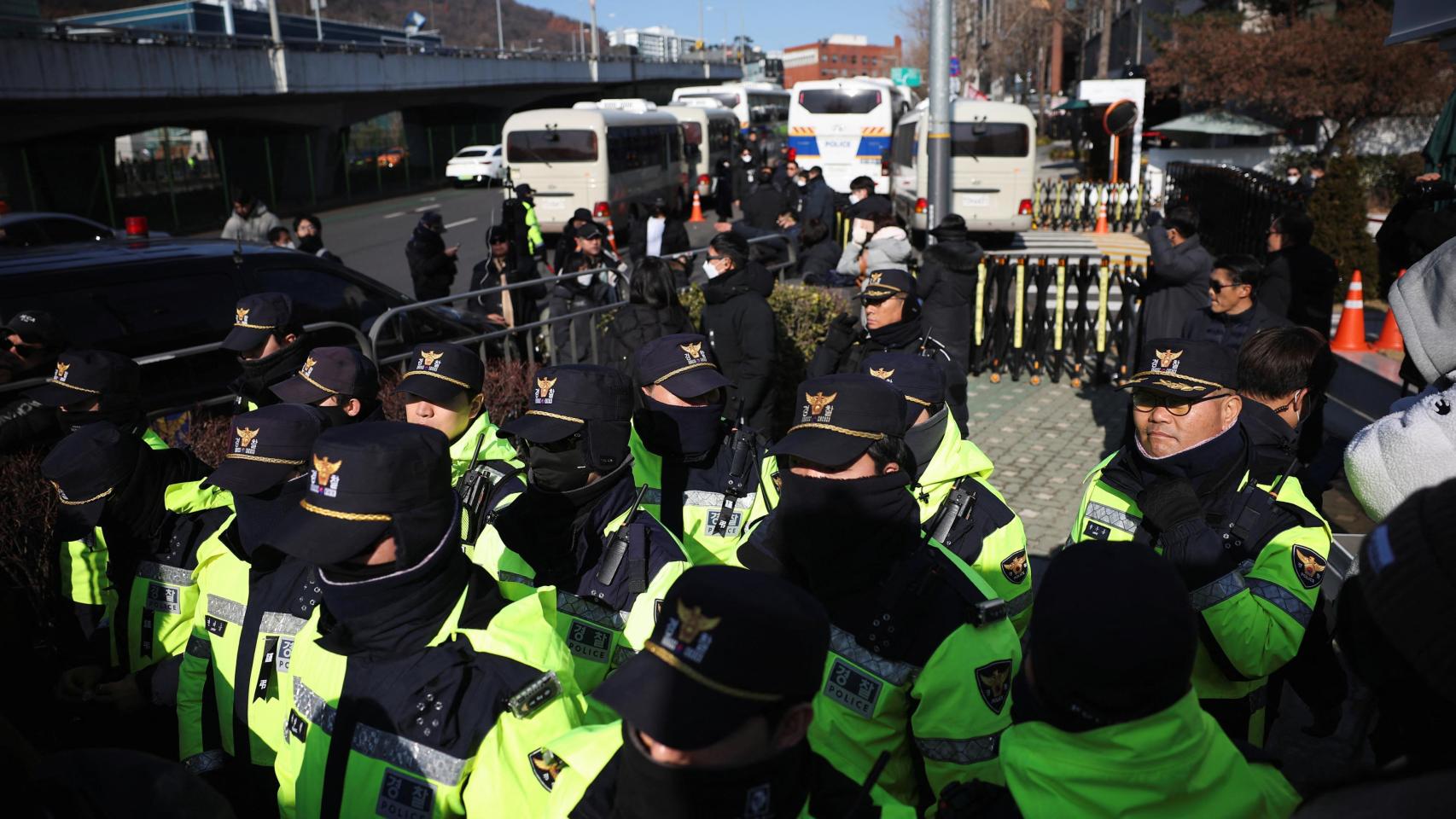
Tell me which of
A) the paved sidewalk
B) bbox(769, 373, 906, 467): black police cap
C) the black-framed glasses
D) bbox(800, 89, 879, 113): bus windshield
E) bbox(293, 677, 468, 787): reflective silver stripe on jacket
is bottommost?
the paved sidewalk

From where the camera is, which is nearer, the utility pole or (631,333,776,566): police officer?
(631,333,776,566): police officer

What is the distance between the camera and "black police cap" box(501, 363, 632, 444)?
333cm

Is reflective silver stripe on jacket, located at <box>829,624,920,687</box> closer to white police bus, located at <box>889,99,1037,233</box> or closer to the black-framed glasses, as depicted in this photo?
the black-framed glasses

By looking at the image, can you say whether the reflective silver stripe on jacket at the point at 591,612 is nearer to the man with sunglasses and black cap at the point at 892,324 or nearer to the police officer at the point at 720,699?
the police officer at the point at 720,699

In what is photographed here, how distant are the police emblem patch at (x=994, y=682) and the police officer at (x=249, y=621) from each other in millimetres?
1625

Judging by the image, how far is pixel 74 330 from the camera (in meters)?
6.20

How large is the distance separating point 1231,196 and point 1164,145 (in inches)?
690

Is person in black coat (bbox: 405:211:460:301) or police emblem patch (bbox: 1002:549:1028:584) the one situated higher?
person in black coat (bbox: 405:211:460:301)

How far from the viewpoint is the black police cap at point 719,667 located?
5.47ft

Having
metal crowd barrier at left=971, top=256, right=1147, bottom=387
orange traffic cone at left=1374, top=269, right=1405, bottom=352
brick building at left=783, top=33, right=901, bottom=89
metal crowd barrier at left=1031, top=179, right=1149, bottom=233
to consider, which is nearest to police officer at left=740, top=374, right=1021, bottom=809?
metal crowd barrier at left=971, top=256, right=1147, bottom=387

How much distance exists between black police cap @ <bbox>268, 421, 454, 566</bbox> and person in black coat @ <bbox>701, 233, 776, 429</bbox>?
403 cm

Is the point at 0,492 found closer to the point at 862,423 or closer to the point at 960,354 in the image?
the point at 862,423

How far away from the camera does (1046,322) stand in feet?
34.5

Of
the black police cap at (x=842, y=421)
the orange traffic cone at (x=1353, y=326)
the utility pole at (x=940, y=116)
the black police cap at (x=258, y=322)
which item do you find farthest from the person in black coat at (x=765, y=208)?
the black police cap at (x=842, y=421)
